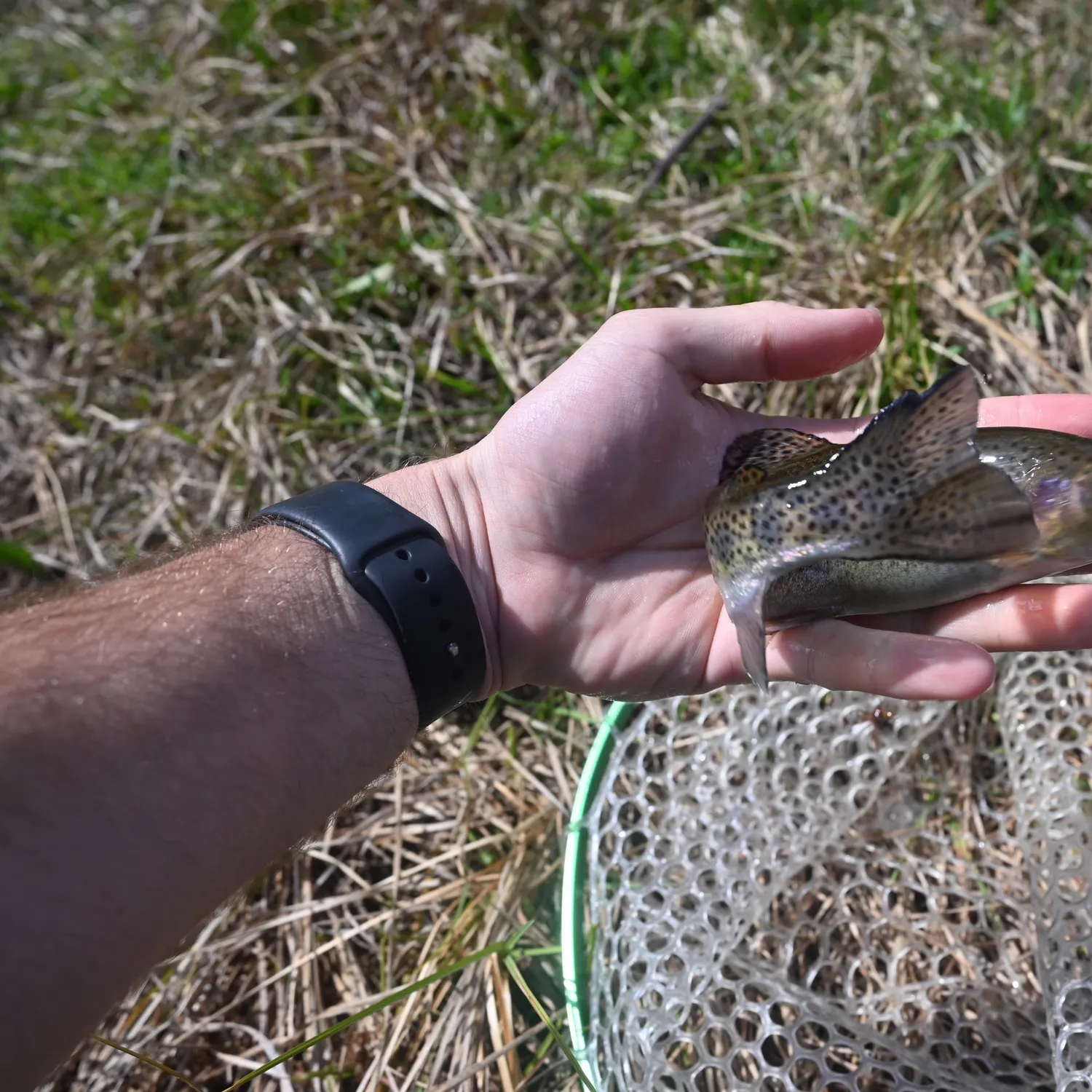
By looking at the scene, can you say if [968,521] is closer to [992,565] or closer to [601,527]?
[992,565]

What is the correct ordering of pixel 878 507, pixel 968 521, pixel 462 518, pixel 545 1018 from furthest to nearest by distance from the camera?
pixel 462 518, pixel 545 1018, pixel 878 507, pixel 968 521

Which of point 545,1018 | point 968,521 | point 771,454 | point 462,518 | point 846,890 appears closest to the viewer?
point 968,521

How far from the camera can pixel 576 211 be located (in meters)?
4.30

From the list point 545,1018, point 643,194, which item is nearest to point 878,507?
point 545,1018

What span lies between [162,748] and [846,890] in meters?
1.99

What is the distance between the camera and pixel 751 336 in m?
2.65

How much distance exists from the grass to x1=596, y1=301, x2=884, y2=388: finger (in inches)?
34.4

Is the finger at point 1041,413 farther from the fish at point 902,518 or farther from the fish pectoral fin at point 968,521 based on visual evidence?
the fish pectoral fin at point 968,521

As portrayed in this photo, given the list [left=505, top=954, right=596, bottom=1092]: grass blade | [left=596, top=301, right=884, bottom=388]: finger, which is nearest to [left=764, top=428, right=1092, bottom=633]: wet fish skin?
[left=596, top=301, right=884, bottom=388]: finger

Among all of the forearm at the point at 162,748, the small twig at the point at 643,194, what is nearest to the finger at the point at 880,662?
the forearm at the point at 162,748

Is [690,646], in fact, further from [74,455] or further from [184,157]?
[184,157]

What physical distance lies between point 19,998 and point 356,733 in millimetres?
833

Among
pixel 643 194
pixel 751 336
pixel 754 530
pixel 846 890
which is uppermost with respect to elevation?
pixel 643 194

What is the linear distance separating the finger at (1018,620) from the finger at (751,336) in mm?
747
